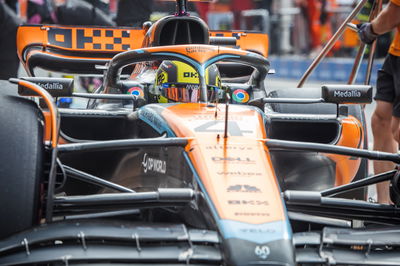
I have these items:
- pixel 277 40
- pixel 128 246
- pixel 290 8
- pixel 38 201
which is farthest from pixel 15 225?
pixel 290 8

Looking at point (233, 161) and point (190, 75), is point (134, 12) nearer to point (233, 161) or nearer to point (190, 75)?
point (190, 75)

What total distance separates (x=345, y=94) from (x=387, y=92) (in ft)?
6.05

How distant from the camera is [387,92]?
6082 millimetres

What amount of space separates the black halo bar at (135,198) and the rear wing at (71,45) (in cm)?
334

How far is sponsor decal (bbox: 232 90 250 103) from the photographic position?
5.25 m

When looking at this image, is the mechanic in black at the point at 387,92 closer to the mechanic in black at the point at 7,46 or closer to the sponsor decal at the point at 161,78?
the sponsor decal at the point at 161,78

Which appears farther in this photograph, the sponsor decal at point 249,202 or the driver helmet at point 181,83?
the driver helmet at point 181,83

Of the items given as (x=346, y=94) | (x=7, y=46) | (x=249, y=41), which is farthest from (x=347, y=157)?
(x=7, y=46)

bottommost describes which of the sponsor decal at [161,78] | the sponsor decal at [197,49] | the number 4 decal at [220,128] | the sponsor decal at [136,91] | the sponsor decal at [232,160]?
the sponsor decal at [232,160]

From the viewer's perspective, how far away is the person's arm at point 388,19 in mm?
5969

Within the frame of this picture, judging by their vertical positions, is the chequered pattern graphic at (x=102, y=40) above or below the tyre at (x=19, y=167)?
above

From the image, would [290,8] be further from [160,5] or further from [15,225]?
[15,225]

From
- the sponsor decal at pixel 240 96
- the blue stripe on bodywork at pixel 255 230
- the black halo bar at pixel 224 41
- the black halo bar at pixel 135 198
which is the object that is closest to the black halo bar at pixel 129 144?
the black halo bar at pixel 135 198

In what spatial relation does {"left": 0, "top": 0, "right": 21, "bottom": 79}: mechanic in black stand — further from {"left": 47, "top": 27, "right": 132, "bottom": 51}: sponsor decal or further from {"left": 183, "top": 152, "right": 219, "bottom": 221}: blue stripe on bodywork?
{"left": 183, "top": 152, "right": 219, "bottom": 221}: blue stripe on bodywork
